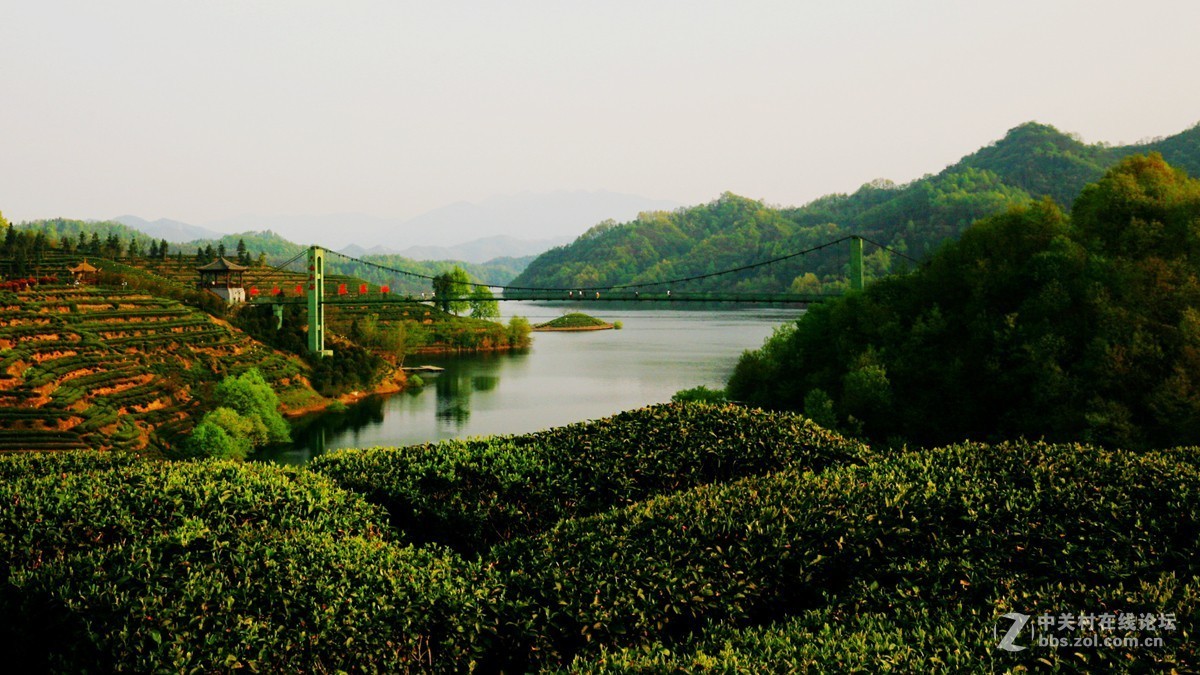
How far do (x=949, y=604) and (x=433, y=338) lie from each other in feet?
146

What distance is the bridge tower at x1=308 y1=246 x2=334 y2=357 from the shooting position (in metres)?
33.7

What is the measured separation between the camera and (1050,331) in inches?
528

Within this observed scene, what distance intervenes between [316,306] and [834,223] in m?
48.8

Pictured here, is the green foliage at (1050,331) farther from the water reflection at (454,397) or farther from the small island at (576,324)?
the small island at (576,324)

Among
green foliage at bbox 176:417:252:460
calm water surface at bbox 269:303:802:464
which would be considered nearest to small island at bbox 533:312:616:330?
calm water surface at bbox 269:303:802:464

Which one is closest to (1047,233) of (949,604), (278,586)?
(949,604)

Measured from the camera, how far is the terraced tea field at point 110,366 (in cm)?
1984

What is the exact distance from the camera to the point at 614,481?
18.7 ft

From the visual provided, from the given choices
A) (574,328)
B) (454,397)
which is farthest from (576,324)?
(454,397)

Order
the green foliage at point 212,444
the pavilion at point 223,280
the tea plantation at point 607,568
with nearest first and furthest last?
1. the tea plantation at point 607,568
2. the green foliage at point 212,444
3. the pavilion at point 223,280

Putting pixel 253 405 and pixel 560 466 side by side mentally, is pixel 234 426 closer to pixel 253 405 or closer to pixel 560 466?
pixel 253 405

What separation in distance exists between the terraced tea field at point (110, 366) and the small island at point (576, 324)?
31485mm

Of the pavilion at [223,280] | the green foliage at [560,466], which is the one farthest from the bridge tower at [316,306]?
the green foliage at [560,466]

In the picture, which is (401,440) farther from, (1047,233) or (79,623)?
(79,623)
